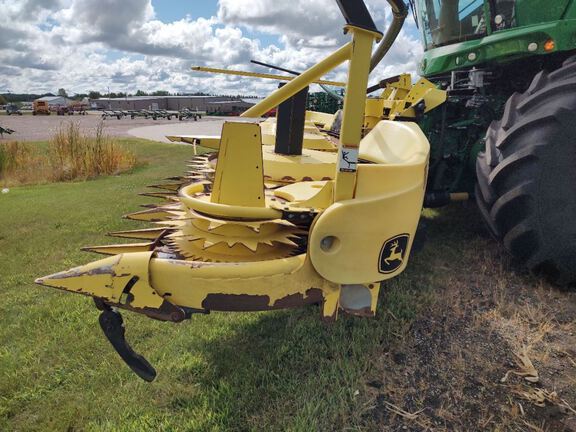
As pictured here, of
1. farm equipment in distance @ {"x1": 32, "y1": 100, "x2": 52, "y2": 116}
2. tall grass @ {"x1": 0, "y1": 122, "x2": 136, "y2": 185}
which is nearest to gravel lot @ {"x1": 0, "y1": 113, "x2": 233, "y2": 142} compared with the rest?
tall grass @ {"x1": 0, "y1": 122, "x2": 136, "y2": 185}

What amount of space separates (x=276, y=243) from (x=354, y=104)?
69 cm

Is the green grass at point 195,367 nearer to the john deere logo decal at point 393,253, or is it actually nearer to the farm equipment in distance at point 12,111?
the john deere logo decal at point 393,253

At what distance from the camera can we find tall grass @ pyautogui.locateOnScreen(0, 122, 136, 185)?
9352 mm

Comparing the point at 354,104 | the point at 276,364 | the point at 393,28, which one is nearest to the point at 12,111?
the point at 393,28

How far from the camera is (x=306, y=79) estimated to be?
187 centimetres

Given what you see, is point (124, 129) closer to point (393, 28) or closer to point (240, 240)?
point (393, 28)

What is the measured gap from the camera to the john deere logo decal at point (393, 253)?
6.02 feet

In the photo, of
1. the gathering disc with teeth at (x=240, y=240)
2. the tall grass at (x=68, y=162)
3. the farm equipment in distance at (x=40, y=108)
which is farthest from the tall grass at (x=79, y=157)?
the farm equipment in distance at (x=40, y=108)

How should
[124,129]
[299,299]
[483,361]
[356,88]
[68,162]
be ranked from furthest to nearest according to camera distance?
[124,129], [68,162], [483,361], [299,299], [356,88]

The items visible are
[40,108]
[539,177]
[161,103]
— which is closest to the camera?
[539,177]

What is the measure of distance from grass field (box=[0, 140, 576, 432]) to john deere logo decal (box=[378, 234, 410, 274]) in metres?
0.61

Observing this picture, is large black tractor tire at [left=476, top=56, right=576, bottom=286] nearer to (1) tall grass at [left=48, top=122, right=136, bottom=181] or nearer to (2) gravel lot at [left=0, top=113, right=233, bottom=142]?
(1) tall grass at [left=48, top=122, right=136, bottom=181]

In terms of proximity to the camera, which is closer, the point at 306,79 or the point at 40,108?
the point at 306,79

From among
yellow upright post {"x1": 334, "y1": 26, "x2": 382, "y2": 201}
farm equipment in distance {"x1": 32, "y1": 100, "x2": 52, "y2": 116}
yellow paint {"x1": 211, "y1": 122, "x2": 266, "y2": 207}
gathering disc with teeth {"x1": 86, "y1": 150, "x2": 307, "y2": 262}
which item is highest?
yellow upright post {"x1": 334, "y1": 26, "x2": 382, "y2": 201}
